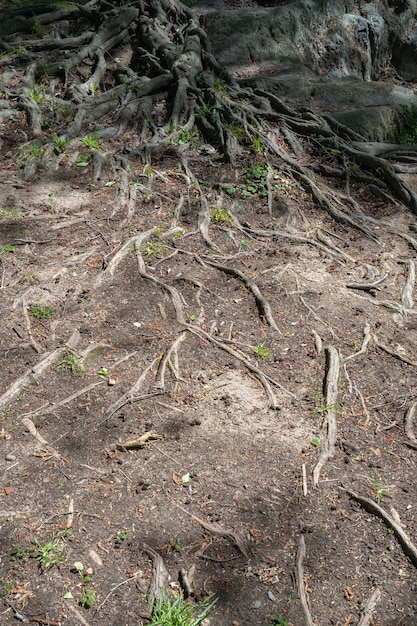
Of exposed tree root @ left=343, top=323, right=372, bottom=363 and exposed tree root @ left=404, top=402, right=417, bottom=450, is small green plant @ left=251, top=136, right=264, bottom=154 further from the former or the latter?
exposed tree root @ left=404, top=402, right=417, bottom=450

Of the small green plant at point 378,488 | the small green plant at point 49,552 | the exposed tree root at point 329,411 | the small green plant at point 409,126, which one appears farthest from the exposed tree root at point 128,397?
the small green plant at point 409,126

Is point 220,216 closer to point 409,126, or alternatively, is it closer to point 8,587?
point 409,126

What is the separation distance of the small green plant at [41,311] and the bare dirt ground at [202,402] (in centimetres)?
2

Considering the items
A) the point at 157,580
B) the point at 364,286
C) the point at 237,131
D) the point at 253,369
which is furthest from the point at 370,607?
the point at 237,131

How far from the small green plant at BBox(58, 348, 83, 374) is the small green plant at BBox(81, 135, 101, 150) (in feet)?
10.9

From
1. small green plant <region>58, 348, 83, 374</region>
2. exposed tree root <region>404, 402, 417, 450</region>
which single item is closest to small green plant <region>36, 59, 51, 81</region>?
small green plant <region>58, 348, 83, 374</region>

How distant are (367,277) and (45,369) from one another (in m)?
3.06

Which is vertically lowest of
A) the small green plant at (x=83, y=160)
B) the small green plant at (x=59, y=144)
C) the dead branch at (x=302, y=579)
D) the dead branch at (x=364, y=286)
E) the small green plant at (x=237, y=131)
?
the dead branch at (x=302, y=579)

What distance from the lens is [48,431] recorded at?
4.20 metres

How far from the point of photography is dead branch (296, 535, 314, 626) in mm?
3278

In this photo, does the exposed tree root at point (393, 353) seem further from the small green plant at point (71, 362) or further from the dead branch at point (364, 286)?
the small green plant at point (71, 362)

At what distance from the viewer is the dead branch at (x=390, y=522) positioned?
142 inches

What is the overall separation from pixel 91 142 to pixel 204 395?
3.94 m

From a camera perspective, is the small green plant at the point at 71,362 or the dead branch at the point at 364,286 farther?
the dead branch at the point at 364,286
